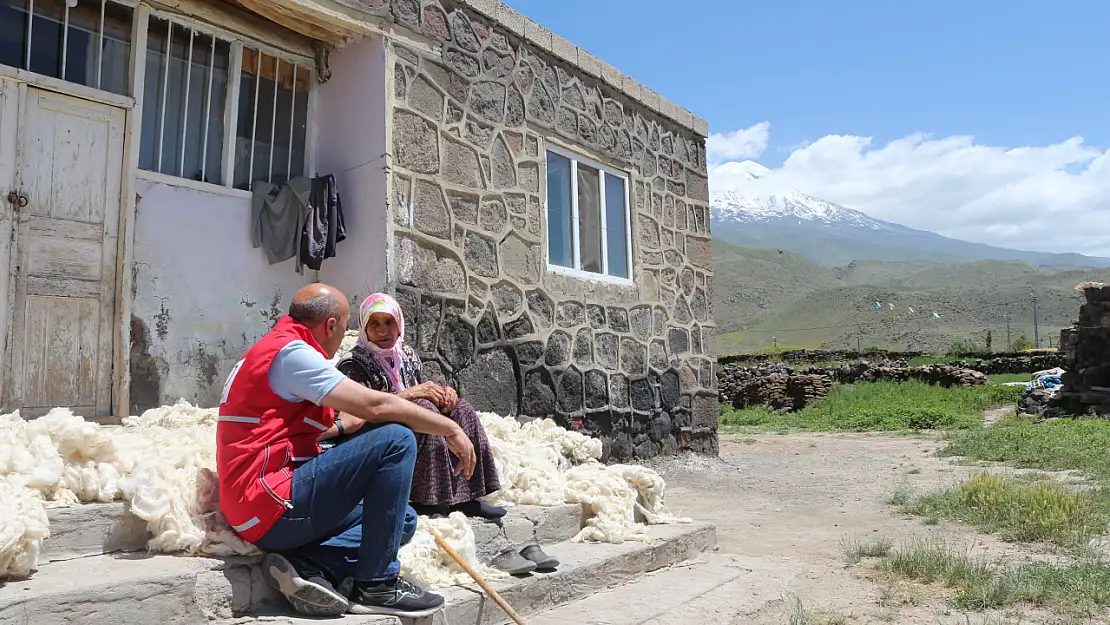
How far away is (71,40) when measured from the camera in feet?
16.1

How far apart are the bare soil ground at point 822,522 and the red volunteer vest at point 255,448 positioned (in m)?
2.10

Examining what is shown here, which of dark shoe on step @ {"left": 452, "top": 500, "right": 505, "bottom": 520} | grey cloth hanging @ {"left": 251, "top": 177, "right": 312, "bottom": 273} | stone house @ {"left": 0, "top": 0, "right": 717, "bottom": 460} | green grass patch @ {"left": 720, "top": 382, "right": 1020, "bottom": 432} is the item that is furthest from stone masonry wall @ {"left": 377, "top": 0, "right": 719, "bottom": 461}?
green grass patch @ {"left": 720, "top": 382, "right": 1020, "bottom": 432}

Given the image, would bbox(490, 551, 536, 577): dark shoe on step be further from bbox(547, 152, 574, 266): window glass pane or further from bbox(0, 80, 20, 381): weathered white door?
bbox(547, 152, 574, 266): window glass pane

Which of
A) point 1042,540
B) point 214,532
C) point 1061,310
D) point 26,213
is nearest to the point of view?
point 214,532

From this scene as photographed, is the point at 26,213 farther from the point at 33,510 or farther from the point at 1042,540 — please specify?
the point at 1042,540

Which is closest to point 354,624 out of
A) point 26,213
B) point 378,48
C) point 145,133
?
point 26,213

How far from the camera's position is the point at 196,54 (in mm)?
5520

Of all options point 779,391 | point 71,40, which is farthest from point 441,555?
point 779,391

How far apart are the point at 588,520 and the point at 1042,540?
2.78 m

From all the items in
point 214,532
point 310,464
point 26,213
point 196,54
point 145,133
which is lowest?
point 214,532

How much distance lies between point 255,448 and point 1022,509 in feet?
16.2

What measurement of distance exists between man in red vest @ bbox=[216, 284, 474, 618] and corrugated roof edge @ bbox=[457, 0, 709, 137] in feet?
14.3

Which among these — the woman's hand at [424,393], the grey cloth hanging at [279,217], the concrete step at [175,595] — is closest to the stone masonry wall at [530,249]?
the grey cloth hanging at [279,217]

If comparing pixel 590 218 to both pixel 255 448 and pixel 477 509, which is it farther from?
pixel 255 448
